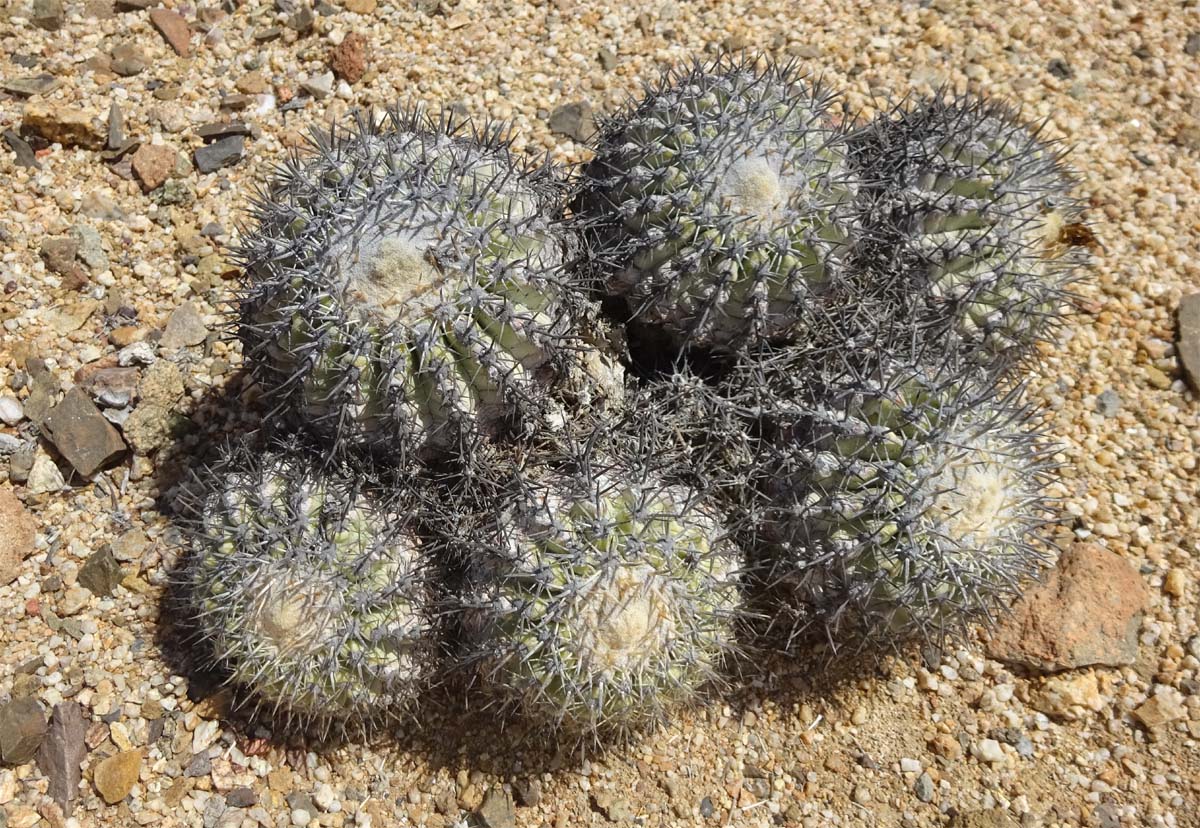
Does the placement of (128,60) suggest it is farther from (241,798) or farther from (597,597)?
(597,597)

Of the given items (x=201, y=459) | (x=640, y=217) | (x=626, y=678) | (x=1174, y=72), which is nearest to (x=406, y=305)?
(x=640, y=217)

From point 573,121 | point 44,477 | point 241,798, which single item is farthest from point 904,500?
point 44,477

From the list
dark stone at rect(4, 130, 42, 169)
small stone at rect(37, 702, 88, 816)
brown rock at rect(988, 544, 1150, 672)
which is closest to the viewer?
small stone at rect(37, 702, 88, 816)

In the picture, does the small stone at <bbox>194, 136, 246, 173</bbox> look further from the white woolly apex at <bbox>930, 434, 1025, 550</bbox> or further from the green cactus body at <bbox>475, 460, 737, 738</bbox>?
the white woolly apex at <bbox>930, 434, 1025, 550</bbox>

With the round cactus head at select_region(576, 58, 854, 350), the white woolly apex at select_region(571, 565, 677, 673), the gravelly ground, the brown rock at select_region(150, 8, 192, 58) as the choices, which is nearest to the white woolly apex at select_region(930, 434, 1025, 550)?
the round cactus head at select_region(576, 58, 854, 350)

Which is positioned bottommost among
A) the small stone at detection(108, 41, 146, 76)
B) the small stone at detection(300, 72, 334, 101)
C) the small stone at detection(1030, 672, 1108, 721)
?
the small stone at detection(1030, 672, 1108, 721)

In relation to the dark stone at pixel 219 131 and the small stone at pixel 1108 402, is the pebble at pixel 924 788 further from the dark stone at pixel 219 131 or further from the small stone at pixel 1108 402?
the dark stone at pixel 219 131

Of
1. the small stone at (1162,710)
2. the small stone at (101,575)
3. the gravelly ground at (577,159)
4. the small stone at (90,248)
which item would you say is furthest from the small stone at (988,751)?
the small stone at (90,248)
